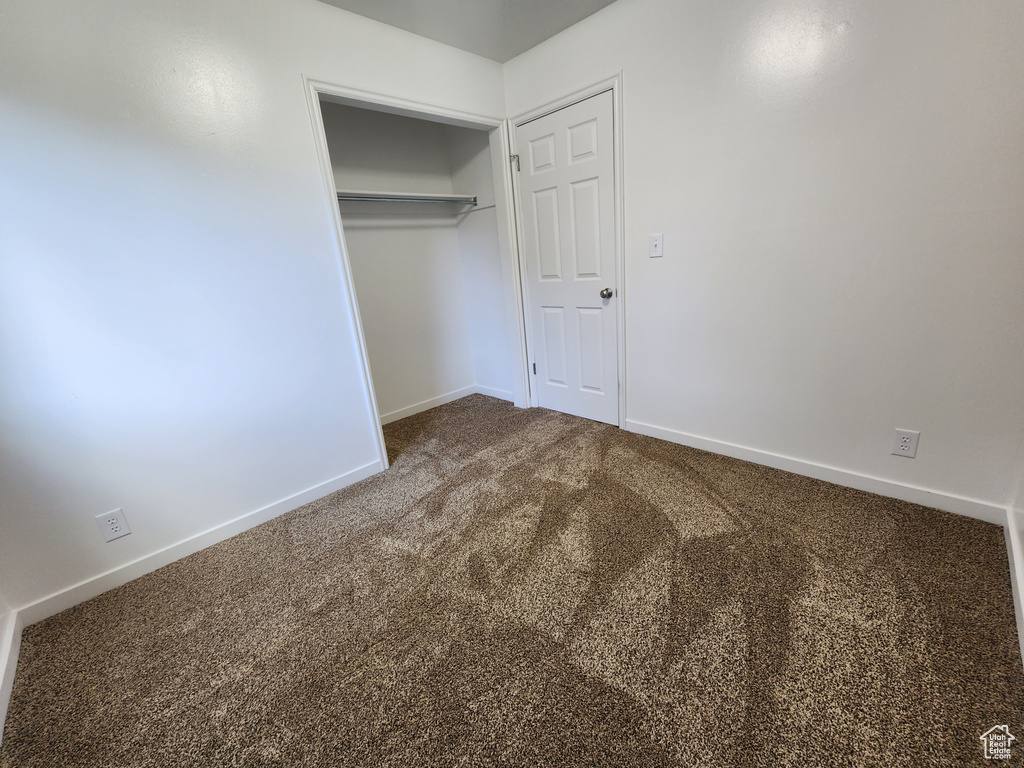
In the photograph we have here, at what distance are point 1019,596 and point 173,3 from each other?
3.49 meters

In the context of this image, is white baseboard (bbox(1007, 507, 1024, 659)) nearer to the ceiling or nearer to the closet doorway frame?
the closet doorway frame

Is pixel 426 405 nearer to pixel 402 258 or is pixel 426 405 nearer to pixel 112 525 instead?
pixel 402 258

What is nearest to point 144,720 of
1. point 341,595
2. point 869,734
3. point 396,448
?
point 341,595

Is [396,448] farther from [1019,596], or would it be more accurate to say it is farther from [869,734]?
[1019,596]

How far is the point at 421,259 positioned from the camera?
3281 millimetres

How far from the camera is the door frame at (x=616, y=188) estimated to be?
2223 millimetres

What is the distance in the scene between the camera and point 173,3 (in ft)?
5.09

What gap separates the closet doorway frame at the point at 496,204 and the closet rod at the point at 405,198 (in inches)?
9.2

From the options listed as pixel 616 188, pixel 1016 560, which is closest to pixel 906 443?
pixel 1016 560

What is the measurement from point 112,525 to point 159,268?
105 cm

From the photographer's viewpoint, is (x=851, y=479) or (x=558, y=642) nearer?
(x=558, y=642)

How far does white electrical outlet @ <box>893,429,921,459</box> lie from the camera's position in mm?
1744

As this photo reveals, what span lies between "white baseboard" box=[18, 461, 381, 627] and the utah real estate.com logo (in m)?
2.43

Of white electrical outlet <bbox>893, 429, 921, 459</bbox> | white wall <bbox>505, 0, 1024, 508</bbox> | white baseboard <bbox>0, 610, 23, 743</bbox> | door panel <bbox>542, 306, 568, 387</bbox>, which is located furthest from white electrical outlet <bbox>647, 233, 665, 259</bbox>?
white baseboard <bbox>0, 610, 23, 743</bbox>
